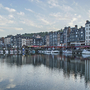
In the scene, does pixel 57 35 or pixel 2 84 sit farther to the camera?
pixel 57 35

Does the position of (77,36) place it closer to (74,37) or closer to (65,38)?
(74,37)

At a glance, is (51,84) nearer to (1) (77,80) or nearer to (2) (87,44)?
(1) (77,80)

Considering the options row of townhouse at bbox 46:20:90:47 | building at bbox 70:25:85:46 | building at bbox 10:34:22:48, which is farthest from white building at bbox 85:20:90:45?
building at bbox 10:34:22:48

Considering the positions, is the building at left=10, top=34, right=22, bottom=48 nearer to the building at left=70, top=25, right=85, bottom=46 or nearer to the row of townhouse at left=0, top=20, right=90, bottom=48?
the row of townhouse at left=0, top=20, right=90, bottom=48

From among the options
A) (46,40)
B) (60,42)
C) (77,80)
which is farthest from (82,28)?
(77,80)

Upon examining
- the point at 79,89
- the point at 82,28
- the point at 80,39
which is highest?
the point at 82,28

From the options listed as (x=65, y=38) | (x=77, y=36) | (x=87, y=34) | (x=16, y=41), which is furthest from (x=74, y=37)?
(x=16, y=41)

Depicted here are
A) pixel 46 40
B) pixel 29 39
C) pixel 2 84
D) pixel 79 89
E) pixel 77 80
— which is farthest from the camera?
pixel 29 39

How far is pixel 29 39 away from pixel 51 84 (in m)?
165

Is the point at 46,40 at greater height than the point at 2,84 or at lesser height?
greater

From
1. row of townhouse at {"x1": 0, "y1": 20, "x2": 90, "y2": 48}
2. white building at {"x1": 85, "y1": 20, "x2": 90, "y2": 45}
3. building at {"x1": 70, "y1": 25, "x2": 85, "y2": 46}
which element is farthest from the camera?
building at {"x1": 70, "y1": 25, "x2": 85, "y2": 46}

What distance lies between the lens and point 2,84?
22734 mm

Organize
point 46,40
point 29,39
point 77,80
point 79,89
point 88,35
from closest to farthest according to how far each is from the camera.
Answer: point 79,89 < point 77,80 < point 88,35 < point 46,40 < point 29,39

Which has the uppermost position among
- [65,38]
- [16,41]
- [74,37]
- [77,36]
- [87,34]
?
[87,34]
